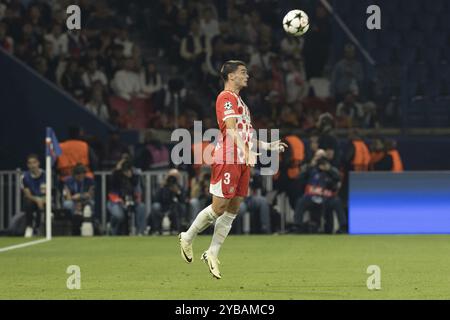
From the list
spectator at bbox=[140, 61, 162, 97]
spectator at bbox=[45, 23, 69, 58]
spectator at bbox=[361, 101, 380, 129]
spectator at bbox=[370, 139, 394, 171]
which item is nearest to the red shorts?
spectator at bbox=[370, 139, 394, 171]

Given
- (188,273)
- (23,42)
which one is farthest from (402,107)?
(188,273)

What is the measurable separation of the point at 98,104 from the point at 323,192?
5.73m

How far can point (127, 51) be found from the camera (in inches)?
1048

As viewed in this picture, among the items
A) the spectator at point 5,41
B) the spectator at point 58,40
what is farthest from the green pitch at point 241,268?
the spectator at point 58,40

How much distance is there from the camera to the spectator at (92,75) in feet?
84.8

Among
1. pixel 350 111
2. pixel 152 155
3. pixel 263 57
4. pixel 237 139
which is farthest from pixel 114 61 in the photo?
pixel 237 139

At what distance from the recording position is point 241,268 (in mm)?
14602

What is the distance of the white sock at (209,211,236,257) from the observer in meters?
13.0

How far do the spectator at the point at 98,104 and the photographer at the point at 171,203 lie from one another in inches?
152

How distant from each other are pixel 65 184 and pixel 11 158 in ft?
9.93

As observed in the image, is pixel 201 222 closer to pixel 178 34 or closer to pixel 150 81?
pixel 150 81

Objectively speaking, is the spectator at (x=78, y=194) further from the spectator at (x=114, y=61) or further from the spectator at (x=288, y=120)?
the spectator at (x=288, y=120)

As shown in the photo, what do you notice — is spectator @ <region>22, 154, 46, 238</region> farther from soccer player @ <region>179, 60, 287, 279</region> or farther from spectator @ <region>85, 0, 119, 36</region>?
soccer player @ <region>179, 60, 287, 279</region>

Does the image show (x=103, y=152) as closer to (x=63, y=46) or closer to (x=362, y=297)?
(x=63, y=46)
